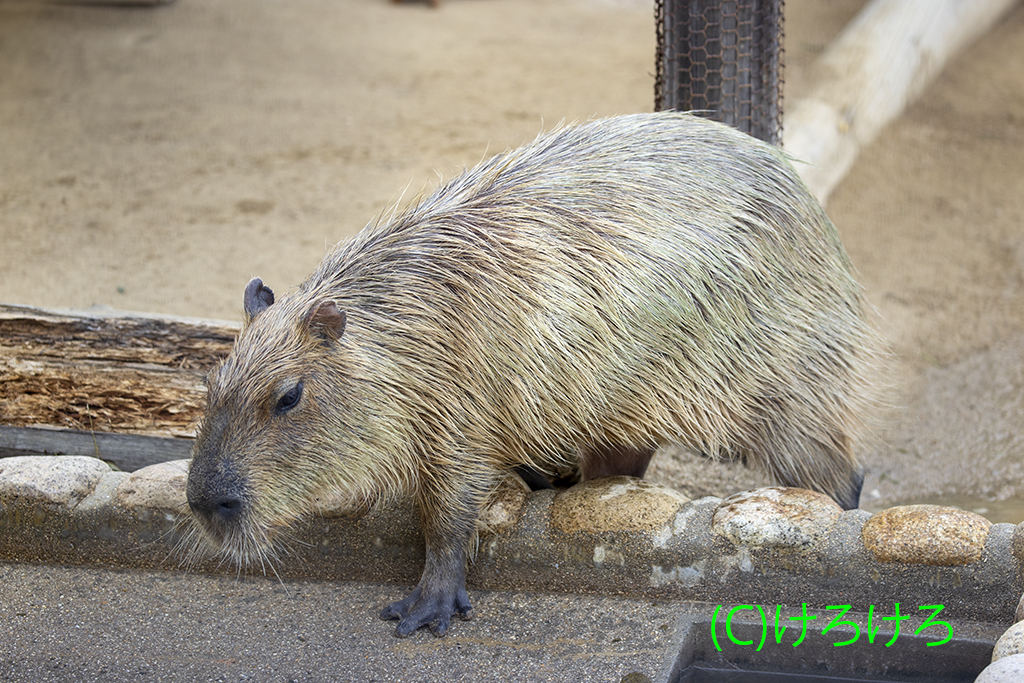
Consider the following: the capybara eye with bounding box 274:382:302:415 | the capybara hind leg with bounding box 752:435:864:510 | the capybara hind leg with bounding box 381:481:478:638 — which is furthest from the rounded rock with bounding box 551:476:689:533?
the capybara eye with bounding box 274:382:302:415

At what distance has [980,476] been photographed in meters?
4.26

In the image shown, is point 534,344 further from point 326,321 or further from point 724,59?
point 724,59

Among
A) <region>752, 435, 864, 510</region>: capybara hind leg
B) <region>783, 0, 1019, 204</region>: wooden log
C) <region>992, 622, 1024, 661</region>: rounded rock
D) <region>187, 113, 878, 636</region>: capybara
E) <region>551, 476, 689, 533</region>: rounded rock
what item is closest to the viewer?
<region>992, 622, 1024, 661</region>: rounded rock

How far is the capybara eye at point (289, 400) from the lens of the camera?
2.81 meters

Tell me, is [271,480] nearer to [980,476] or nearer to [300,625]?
[300,625]

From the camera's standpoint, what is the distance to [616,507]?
3.12 m

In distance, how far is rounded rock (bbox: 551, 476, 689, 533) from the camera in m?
3.08

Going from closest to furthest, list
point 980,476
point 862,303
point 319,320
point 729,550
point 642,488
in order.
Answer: point 319,320 → point 729,550 → point 642,488 → point 862,303 → point 980,476

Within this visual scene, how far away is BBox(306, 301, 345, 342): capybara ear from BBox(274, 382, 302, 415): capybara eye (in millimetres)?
152

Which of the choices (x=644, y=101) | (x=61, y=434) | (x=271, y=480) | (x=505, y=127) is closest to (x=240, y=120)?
(x=505, y=127)

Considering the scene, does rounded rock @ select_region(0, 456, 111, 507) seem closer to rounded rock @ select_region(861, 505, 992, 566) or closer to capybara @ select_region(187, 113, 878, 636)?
capybara @ select_region(187, 113, 878, 636)

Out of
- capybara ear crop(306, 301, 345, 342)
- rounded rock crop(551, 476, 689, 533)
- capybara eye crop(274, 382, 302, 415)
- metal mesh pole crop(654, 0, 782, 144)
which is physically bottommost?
rounded rock crop(551, 476, 689, 533)

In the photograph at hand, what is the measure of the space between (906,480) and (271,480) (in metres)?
2.75

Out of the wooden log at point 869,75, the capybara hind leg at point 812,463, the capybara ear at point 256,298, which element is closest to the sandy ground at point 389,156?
the wooden log at point 869,75
